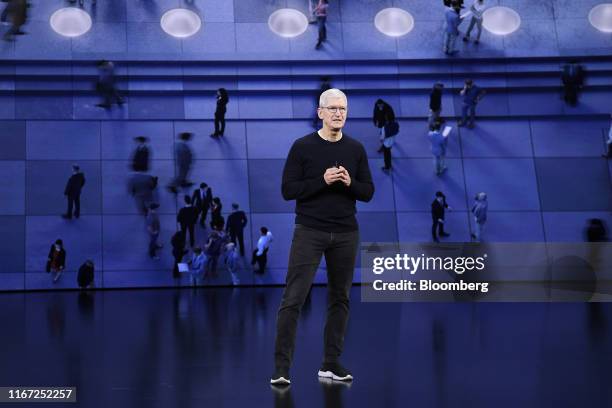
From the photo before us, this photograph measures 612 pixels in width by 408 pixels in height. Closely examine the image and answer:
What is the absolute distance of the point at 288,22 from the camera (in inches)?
955

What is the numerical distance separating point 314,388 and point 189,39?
65.8 ft

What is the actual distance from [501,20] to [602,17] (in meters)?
3.15

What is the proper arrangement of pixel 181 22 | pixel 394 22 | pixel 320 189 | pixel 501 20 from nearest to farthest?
pixel 320 189
pixel 181 22
pixel 394 22
pixel 501 20

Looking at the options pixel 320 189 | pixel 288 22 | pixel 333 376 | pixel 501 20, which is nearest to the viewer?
pixel 320 189

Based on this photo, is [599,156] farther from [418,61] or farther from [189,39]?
[189,39]

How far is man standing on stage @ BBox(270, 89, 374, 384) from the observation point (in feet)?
16.4

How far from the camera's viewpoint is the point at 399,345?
727 cm

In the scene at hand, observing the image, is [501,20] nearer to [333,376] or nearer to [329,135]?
[329,135]

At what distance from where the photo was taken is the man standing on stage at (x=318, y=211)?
501cm

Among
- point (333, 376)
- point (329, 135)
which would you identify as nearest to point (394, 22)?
point (329, 135)

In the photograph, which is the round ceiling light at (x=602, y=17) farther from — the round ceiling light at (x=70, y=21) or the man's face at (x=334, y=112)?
the man's face at (x=334, y=112)

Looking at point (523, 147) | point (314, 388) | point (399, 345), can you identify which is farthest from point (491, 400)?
point (523, 147)

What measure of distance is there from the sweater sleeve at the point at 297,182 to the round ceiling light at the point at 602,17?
22.4 meters

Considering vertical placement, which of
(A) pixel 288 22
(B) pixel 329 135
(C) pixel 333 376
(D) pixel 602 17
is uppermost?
(A) pixel 288 22
